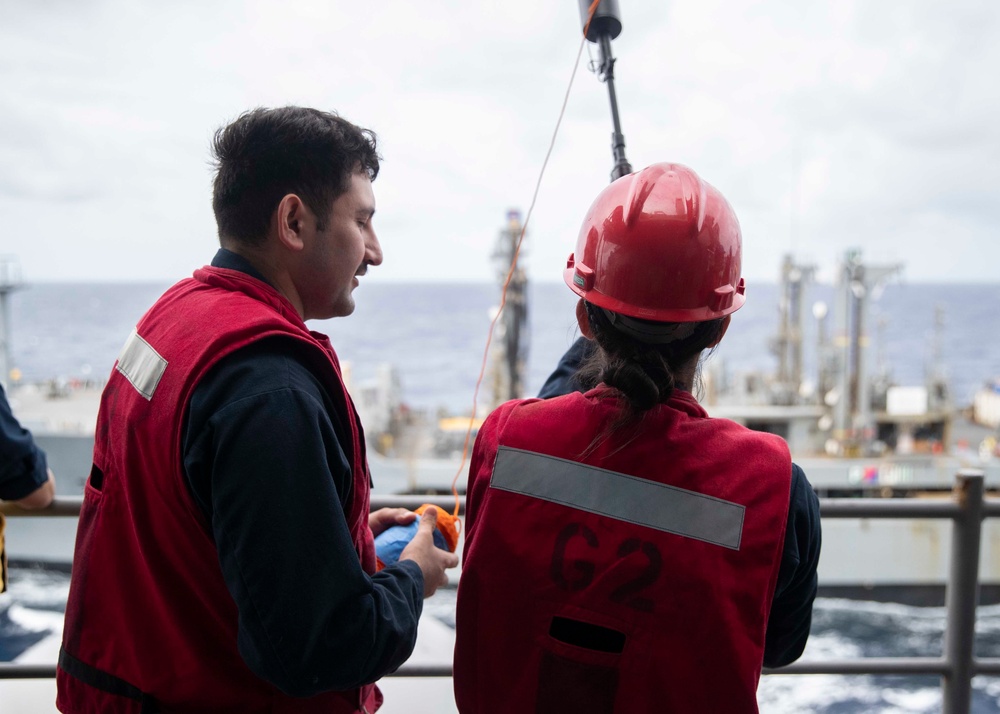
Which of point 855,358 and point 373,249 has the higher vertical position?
point 373,249

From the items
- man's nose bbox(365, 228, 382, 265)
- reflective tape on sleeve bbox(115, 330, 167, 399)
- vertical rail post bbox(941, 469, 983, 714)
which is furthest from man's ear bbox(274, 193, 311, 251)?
vertical rail post bbox(941, 469, 983, 714)

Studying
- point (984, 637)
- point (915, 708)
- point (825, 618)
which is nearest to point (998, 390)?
point (984, 637)

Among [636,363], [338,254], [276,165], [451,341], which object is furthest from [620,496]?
[451,341]

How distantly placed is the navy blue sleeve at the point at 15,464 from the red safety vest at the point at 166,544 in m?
0.82

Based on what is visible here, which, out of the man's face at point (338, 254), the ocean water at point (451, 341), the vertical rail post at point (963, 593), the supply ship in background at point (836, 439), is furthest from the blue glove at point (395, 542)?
the ocean water at point (451, 341)

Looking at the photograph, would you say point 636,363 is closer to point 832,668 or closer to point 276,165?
point 276,165

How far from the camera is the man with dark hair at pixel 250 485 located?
93 cm

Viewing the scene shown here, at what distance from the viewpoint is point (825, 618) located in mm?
17891

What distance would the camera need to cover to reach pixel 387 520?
145 centimetres

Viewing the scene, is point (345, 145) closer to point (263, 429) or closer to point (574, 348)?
point (263, 429)

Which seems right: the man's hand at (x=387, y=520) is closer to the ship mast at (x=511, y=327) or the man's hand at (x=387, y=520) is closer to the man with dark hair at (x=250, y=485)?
the man with dark hair at (x=250, y=485)

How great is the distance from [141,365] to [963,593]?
7.01 feet

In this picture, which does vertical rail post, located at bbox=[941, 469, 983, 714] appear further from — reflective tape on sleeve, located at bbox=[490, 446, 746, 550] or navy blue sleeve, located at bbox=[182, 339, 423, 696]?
navy blue sleeve, located at bbox=[182, 339, 423, 696]

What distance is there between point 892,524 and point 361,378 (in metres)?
40.2
